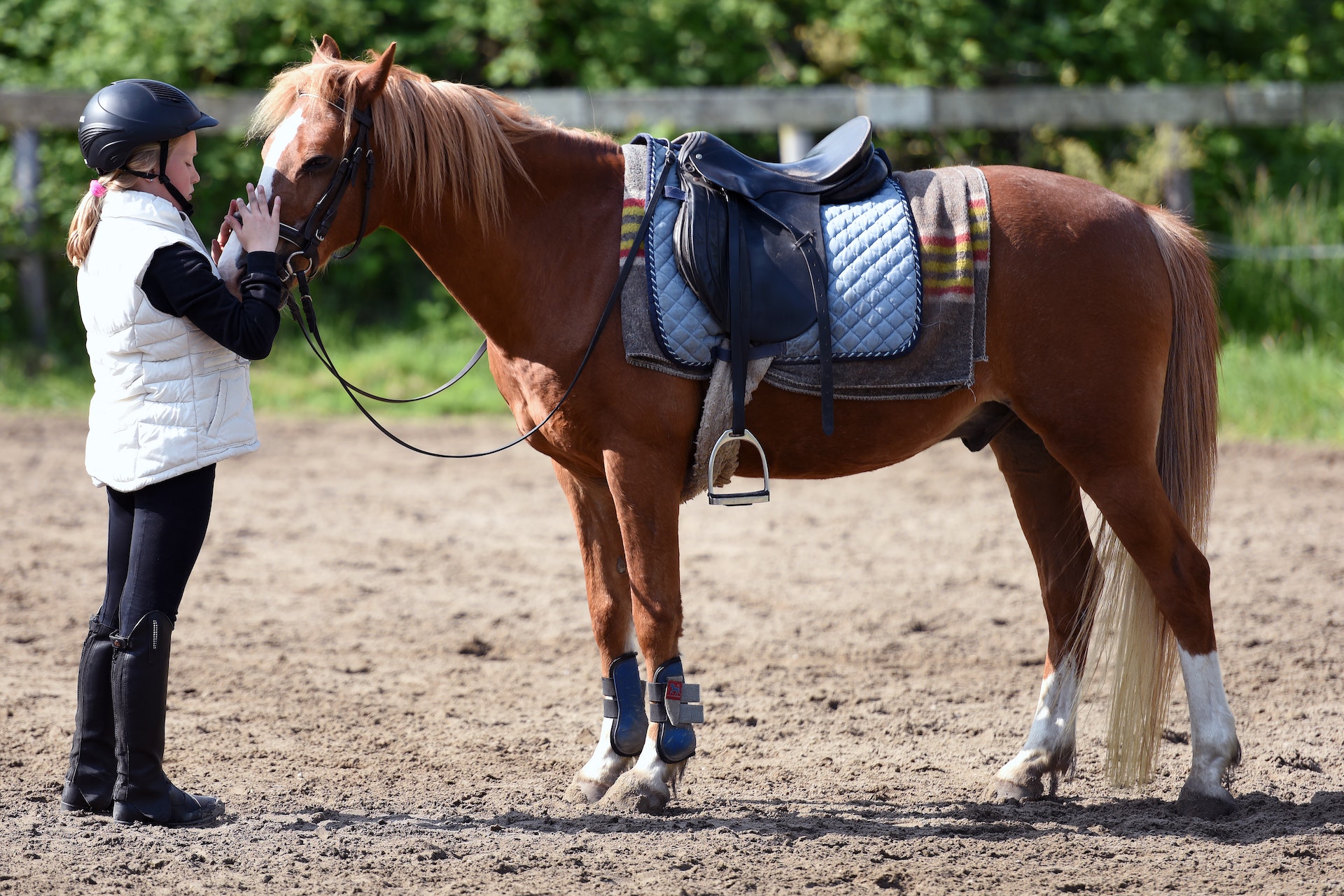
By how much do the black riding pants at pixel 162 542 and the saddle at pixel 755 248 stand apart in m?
1.23

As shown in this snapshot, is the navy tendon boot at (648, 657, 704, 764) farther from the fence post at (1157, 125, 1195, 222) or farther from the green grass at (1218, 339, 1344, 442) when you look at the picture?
the fence post at (1157, 125, 1195, 222)

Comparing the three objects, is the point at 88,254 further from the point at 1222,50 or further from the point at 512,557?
the point at 1222,50

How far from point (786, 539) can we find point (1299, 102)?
5.86 meters

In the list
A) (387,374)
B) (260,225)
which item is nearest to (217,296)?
(260,225)

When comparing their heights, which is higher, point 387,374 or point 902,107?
point 902,107

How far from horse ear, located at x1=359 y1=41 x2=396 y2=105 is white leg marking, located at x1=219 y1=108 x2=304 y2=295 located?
15 centimetres

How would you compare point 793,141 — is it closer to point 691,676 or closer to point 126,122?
point 691,676

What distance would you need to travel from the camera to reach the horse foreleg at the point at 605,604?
319cm

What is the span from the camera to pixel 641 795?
9.95 ft

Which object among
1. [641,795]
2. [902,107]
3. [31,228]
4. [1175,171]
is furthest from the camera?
[31,228]

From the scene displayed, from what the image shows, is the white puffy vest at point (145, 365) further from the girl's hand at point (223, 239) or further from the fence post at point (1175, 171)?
the fence post at point (1175, 171)

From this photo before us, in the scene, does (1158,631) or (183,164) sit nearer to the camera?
(183,164)

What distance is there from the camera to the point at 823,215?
3051mm

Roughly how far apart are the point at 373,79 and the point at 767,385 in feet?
3.82
